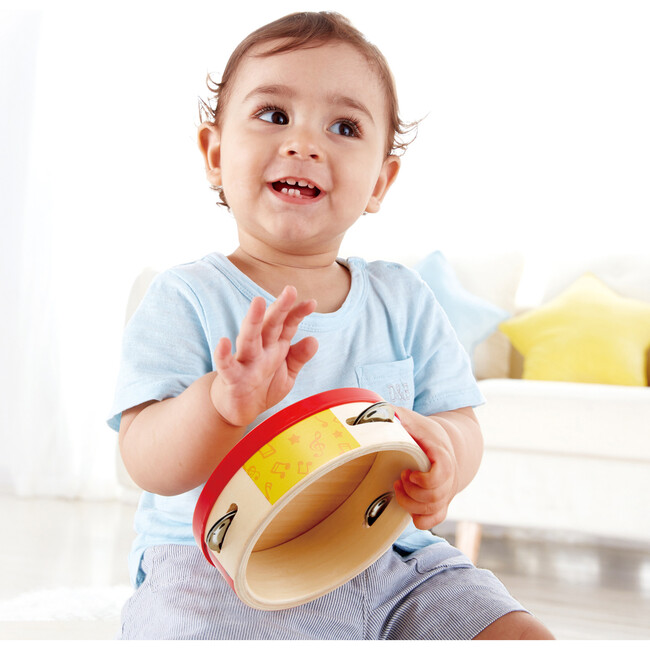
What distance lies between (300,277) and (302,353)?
1.00 ft

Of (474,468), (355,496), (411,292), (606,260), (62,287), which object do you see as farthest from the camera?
(62,287)

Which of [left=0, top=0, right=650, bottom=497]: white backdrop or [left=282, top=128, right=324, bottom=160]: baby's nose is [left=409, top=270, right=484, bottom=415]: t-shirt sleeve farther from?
[left=0, top=0, right=650, bottom=497]: white backdrop

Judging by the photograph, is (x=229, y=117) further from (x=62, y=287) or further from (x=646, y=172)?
(x=646, y=172)

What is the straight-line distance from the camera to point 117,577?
200cm

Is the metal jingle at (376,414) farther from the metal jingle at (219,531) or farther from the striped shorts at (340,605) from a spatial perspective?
the striped shorts at (340,605)

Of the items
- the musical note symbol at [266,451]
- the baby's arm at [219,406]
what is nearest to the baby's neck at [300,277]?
the baby's arm at [219,406]

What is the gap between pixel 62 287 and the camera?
130 inches

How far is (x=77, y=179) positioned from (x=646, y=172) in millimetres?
2544

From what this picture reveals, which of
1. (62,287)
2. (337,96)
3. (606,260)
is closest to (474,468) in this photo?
(337,96)

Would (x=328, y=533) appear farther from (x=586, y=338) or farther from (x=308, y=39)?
(x=586, y=338)

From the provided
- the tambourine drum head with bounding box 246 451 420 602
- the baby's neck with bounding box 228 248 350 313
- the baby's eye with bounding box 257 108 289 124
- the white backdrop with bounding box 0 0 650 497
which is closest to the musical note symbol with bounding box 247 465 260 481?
the tambourine drum head with bounding box 246 451 420 602

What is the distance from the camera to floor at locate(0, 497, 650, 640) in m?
1.65

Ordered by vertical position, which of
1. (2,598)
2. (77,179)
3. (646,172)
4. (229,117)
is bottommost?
(2,598)

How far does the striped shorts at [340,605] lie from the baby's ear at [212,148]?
49cm
